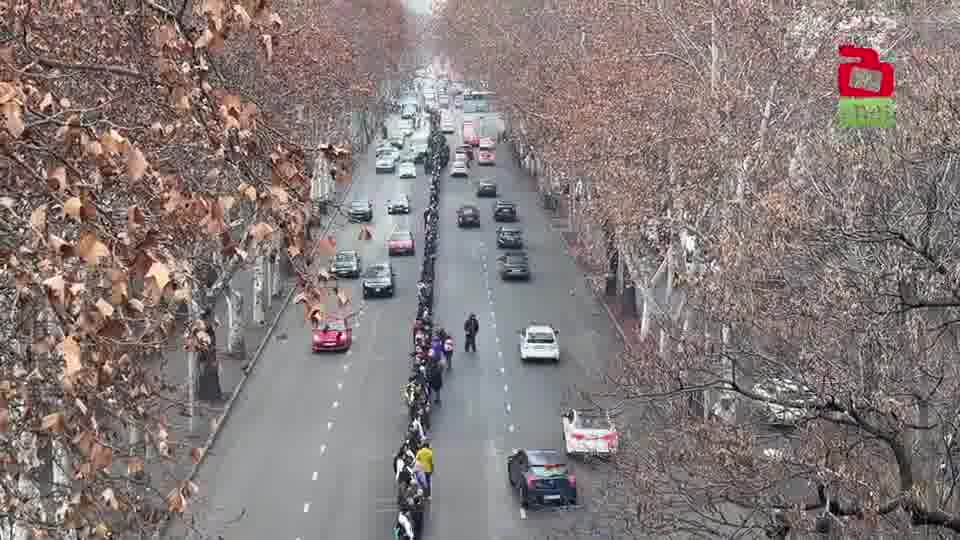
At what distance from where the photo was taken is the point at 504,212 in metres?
64.8

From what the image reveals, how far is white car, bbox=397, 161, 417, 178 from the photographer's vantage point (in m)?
79.9

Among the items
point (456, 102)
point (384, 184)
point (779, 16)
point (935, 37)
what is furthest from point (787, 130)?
point (456, 102)

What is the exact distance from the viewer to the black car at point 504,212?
6475 centimetres

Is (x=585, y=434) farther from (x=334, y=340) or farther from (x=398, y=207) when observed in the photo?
(x=398, y=207)

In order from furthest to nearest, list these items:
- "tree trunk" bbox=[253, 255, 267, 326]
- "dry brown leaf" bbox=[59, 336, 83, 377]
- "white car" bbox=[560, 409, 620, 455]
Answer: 1. "tree trunk" bbox=[253, 255, 267, 326]
2. "white car" bbox=[560, 409, 620, 455]
3. "dry brown leaf" bbox=[59, 336, 83, 377]

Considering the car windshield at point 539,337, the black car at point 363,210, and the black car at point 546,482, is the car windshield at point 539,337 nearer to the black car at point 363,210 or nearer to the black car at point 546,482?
the black car at point 546,482

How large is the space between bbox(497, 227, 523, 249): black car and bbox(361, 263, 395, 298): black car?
9.04m

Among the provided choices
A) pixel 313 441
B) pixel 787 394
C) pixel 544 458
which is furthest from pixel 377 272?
pixel 787 394

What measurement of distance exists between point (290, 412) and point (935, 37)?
26075mm

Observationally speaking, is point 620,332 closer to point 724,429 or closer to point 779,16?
point 779,16

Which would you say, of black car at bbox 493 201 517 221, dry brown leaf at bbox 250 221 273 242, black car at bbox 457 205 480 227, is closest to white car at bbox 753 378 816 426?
dry brown leaf at bbox 250 221 273 242

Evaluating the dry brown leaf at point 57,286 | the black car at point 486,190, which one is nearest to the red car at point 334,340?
the black car at point 486,190

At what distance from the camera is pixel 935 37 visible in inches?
1748

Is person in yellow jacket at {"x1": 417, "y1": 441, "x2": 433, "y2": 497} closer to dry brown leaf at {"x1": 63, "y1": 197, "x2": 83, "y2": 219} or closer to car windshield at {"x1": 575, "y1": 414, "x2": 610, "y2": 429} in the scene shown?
car windshield at {"x1": 575, "y1": 414, "x2": 610, "y2": 429}
